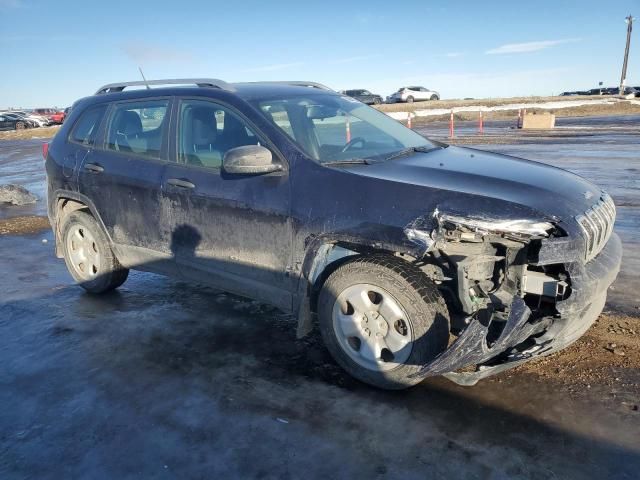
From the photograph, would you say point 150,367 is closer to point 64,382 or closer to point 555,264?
point 64,382

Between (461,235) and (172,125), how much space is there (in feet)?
8.28

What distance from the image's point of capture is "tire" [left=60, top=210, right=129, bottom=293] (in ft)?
16.4

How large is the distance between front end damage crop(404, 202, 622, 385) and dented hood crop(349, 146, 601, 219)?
0.19 meters

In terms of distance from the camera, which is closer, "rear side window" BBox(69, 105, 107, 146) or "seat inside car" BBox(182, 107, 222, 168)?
"seat inside car" BBox(182, 107, 222, 168)

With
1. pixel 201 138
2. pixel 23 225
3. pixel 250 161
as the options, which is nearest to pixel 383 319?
pixel 250 161

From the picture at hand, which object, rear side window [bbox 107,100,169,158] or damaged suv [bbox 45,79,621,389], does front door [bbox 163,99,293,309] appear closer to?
damaged suv [bbox 45,79,621,389]

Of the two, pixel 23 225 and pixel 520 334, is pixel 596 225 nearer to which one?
pixel 520 334

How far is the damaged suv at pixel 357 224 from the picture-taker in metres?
2.92

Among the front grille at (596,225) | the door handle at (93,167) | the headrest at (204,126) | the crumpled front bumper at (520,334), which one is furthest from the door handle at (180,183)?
the front grille at (596,225)

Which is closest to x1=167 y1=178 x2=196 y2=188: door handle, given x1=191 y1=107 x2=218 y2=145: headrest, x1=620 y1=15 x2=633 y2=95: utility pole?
x1=191 y1=107 x2=218 y2=145: headrest

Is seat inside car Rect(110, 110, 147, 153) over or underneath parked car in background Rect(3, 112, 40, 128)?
over

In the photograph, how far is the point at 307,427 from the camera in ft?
9.77

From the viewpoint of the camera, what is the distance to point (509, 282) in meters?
3.05

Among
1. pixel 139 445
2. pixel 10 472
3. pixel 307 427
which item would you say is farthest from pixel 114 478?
pixel 307 427
